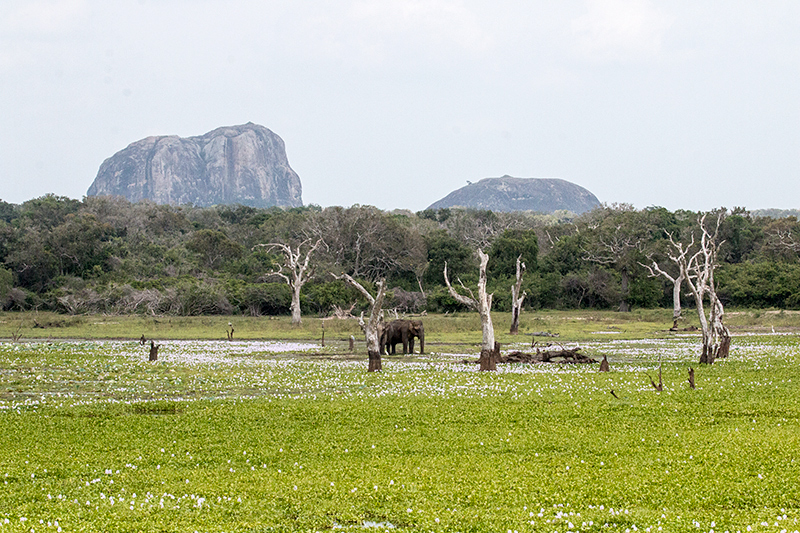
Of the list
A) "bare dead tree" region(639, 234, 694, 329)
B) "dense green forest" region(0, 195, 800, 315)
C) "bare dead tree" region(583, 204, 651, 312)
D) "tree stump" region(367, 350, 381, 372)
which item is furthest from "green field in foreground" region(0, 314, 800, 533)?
"bare dead tree" region(583, 204, 651, 312)

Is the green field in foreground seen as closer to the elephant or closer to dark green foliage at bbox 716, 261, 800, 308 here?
the elephant

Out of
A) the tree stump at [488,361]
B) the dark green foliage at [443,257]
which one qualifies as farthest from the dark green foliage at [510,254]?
the tree stump at [488,361]

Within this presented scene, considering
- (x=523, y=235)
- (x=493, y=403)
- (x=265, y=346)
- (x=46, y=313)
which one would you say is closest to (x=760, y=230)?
(x=523, y=235)

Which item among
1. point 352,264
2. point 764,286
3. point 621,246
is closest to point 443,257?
point 352,264

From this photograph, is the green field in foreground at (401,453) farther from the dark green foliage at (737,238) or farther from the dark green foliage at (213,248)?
the dark green foliage at (737,238)

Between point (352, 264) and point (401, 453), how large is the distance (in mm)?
73879

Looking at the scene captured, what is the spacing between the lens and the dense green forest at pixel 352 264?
2815 inches

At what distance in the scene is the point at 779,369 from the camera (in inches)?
1008

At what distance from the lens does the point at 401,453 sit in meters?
13.0

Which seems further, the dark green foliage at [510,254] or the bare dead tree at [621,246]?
the dark green foliage at [510,254]

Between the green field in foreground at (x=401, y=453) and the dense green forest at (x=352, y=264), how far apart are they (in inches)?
1872

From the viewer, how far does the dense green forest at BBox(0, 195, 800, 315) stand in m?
71.5

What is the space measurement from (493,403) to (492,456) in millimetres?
6001

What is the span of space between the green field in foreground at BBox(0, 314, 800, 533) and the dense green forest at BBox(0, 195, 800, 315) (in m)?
47.6
